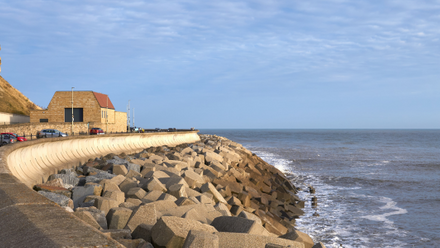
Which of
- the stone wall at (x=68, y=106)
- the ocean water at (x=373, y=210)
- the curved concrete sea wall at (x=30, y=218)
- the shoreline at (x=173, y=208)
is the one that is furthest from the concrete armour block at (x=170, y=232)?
the stone wall at (x=68, y=106)

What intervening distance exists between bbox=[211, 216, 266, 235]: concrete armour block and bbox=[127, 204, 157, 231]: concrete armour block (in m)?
1.16

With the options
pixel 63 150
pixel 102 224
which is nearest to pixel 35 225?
pixel 102 224

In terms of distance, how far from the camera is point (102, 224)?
5945 mm

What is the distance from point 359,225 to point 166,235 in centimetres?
993

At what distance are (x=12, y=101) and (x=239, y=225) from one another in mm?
87374

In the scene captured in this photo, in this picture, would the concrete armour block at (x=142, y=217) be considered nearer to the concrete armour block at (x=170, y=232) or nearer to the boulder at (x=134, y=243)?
the concrete armour block at (x=170, y=232)

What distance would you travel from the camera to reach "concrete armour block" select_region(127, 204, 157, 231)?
5.90 meters

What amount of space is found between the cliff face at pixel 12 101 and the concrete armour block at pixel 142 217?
7784cm

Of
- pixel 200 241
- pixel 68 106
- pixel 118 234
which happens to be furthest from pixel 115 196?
pixel 68 106

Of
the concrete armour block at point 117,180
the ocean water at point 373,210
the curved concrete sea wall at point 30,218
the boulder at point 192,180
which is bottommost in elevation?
the ocean water at point 373,210

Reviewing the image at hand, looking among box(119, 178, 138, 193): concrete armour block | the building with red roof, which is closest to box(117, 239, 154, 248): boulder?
box(119, 178, 138, 193): concrete armour block

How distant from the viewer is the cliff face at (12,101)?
248 feet

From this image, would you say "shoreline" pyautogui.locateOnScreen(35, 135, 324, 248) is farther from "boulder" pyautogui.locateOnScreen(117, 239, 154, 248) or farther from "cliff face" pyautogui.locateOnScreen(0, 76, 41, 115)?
"cliff face" pyautogui.locateOnScreen(0, 76, 41, 115)

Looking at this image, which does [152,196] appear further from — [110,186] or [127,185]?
[127,185]
